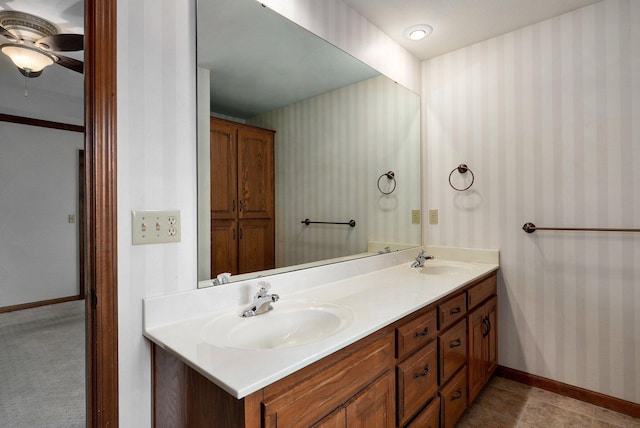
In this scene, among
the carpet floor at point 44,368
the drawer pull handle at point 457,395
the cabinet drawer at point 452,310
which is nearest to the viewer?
the carpet floor at point 44,368

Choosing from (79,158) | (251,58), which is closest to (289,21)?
(251,58)

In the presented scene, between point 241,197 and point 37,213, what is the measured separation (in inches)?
26.4

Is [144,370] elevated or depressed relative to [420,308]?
depressed

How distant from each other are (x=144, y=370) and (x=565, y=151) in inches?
96.0

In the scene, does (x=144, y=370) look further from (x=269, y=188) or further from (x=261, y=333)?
(x=269, y=188)

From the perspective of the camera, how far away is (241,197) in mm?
1400

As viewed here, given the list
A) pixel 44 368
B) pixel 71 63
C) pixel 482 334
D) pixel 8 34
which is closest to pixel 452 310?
Answer: pixel 482 334

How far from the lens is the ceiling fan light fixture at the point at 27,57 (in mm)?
877

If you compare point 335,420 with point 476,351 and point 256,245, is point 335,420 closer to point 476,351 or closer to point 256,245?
point 256,245

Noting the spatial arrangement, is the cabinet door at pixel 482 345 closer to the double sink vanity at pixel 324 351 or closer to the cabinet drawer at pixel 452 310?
the double sink vanity at pixel 324 351

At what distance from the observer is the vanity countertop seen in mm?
799

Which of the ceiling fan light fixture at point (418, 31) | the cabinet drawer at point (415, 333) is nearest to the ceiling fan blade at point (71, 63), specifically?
the cabinet drawer at point (415, 333)

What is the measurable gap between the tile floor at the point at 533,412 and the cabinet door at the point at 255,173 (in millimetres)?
1586

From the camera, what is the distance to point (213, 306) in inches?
47.9
